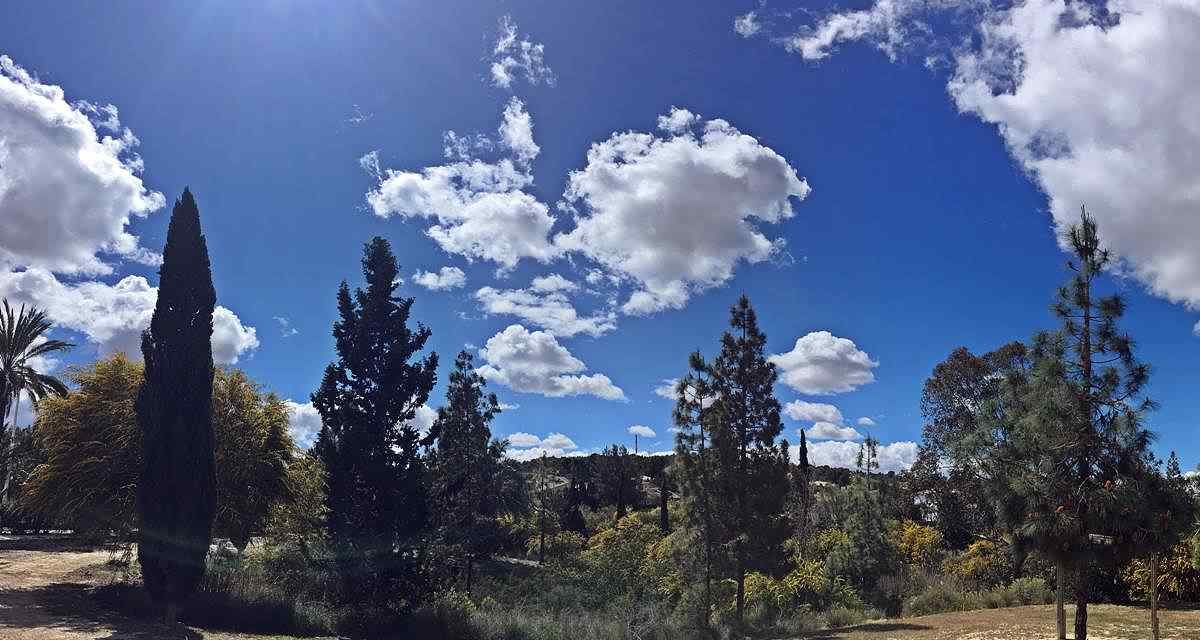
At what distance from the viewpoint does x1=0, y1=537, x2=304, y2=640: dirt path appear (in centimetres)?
1261

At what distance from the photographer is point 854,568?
1059 inches

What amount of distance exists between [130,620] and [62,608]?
4.39 ft

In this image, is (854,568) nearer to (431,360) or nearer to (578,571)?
(578,571)

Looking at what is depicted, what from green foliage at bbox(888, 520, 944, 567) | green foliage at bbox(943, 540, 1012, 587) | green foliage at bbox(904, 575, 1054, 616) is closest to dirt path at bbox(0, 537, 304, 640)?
green foliage at bbox(904, 575, 1054, 616)

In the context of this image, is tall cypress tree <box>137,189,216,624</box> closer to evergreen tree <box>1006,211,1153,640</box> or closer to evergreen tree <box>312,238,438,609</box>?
evergreen tree <box>312,238,438,609</box>

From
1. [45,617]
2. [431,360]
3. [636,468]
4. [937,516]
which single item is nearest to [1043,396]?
[431,360]

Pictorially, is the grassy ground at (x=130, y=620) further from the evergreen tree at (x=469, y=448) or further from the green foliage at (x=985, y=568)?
the evergreen tree at (x=469, y=448)

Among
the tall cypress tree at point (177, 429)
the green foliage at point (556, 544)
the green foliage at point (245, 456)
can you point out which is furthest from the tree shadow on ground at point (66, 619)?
the green foliage at point (556, 544)

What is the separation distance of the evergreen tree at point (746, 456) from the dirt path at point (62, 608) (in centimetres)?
1123

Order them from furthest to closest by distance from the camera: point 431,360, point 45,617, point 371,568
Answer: point 431,360
point 371,568
point 45,617

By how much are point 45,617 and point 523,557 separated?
30.0 meters

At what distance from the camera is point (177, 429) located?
15781 millimetres

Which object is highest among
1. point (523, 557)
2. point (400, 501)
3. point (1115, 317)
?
point (1115, 317)

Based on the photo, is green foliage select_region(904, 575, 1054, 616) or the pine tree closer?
the pine tree
